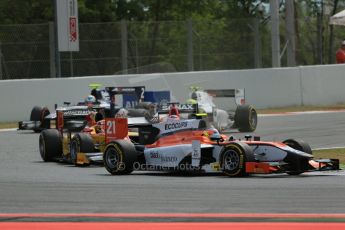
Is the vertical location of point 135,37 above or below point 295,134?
above

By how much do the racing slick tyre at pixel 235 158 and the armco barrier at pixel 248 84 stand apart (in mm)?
15302

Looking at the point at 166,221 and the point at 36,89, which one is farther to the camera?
the point at 36,89

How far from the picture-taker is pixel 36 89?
27.2m

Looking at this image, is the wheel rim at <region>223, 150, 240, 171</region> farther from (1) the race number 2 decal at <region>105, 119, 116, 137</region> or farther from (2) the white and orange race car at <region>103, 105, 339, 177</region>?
(1) the race number 2 decal at <region>105, 119, 116, 137</region>

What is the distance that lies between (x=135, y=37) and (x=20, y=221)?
22412mm

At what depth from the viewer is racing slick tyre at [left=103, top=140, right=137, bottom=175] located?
13.3 m

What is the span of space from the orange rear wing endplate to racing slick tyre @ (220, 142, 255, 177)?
2363mm

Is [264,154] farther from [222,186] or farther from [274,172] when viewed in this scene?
[222,186]

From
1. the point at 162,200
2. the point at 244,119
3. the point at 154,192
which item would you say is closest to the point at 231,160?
the point at 154,192

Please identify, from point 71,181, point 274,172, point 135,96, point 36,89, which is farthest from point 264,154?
point 36,89

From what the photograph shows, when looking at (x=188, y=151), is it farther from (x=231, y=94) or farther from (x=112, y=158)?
(x=231, y=94)

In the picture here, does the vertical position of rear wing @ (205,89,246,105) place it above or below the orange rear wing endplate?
above

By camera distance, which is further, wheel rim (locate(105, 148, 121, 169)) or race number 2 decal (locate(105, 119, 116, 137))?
race number 2 decal (locate(105, 119, 116, 137))

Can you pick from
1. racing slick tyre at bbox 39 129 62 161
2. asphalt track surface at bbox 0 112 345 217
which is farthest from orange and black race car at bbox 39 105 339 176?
racing slick tyre at bbox 39 129 62 161
